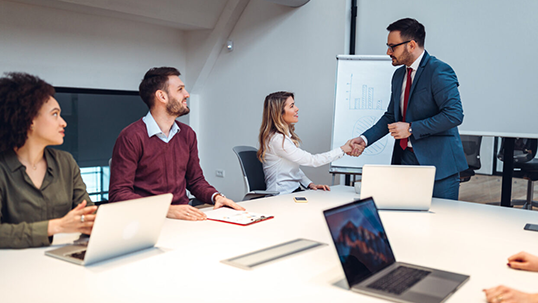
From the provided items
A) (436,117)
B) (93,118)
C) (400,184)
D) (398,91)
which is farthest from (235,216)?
(93,118)

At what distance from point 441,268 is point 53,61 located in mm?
4588

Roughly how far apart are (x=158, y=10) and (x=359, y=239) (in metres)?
4.37

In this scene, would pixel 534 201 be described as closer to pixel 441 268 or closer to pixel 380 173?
pixel 380 173

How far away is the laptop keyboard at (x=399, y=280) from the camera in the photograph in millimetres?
1073

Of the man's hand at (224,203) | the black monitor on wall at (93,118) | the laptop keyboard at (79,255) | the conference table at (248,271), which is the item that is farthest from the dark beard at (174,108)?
the black monitor on wall at (93,118)

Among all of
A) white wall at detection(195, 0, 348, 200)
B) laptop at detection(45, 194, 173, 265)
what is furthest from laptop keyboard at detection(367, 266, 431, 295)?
white wall at detection(195, 0, 348, 200)

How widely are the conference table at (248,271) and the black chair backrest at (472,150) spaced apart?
5.07 ft

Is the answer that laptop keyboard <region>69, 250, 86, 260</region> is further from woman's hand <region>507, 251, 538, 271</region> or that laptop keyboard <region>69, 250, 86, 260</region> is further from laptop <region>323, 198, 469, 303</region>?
woman's hand <region>507, 251, 538, 271</region>

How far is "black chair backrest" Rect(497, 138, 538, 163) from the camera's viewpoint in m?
3.17

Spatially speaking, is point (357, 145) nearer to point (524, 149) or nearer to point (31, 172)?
point (524, 149)

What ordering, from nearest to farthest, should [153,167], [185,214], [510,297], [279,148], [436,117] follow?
[510,297]
[185,214]
[153,167]
[436,117]
[279,148]

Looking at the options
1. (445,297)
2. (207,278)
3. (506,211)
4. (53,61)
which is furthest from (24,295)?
(53,61)

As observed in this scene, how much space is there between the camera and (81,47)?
15.9ft

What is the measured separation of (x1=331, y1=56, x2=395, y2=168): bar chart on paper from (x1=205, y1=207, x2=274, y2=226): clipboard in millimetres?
2069
